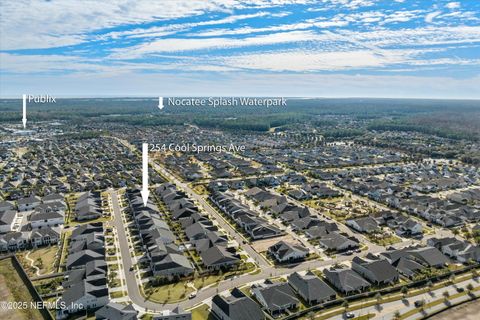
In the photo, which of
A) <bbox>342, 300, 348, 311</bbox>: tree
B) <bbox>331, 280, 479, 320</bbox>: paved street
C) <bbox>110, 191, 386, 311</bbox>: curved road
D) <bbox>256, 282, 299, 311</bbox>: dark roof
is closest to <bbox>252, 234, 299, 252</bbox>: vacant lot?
<bbox>110, 191, 386, 311</bbox>: curved road

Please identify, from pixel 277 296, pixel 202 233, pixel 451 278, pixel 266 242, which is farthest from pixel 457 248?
pixel 202 233

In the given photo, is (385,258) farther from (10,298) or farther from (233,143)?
(233,143)

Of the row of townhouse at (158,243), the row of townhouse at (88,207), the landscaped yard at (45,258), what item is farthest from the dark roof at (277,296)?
the row of townhouse at (88,207)

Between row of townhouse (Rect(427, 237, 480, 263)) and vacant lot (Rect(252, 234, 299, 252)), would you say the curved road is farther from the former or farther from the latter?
row of townhouse (Rect(427, 237, 480, 263))

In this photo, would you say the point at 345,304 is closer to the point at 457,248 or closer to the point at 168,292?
the point at 168,292

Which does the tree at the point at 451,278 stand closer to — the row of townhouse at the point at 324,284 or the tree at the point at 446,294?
the row of townhouse at the point at 324,284

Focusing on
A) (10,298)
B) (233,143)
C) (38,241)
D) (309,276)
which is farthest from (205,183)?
(233,143)
